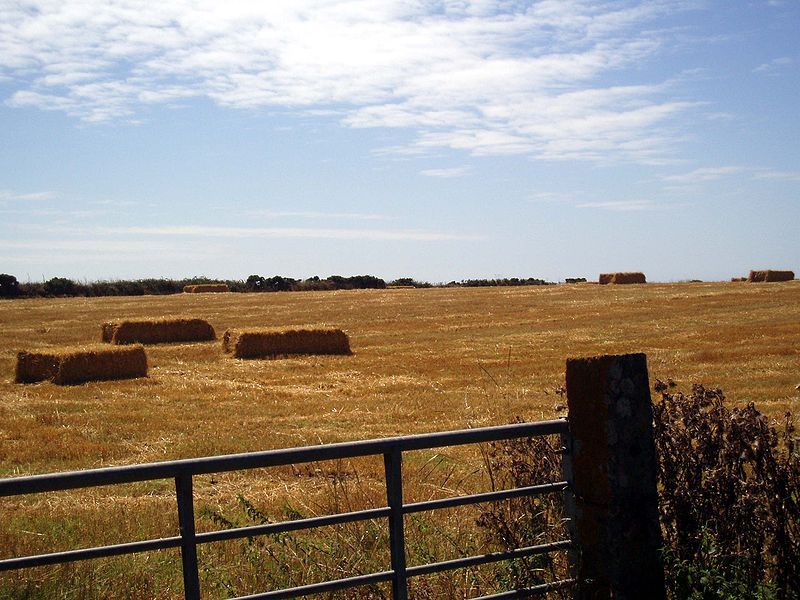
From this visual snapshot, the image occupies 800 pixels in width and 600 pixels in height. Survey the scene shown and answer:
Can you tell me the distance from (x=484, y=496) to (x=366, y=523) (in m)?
1.51

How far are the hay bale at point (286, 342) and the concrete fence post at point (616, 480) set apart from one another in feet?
61.0

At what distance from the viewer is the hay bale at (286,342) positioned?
2273 cm

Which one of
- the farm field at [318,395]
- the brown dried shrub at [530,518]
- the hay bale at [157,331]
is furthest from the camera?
the hay bale at [157,331]

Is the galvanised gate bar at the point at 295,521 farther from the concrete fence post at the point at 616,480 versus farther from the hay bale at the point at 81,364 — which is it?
the hay bale at the point at 81,364

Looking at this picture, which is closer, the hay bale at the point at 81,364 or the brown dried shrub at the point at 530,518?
the brown dried shrub at the point at 530,518

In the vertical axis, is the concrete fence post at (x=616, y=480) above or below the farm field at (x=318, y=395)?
above

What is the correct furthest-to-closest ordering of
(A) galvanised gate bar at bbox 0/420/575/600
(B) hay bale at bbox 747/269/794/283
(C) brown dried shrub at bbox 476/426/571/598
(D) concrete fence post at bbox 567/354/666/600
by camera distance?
(B) hay bale at bbox 747/269/794/283 → (C) brown dried shrub at bbox 476/426/571/598 → (D) concrete fence post at bbox 567/354/666/600 → (A) galvanised gate bar at bbox 0/420/575/600

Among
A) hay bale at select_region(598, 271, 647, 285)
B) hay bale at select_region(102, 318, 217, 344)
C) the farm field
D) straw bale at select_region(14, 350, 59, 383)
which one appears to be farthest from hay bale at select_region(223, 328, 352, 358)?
hay bale at select_region(598, 271, 647, 285)

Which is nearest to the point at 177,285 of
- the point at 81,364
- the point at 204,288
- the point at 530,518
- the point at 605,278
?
the point at 204,288

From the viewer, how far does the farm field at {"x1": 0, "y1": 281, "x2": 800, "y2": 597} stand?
7.55 meters

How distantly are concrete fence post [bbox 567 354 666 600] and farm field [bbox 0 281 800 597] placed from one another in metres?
1.28

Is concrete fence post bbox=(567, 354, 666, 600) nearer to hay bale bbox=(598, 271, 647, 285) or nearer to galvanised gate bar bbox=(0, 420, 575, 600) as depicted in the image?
galvanised gate bar bbox=(0, 420, 575, 600)

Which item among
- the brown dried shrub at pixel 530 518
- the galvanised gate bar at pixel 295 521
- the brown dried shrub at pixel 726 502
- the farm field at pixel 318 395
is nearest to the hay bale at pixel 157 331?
the farm field at pixel 318 395

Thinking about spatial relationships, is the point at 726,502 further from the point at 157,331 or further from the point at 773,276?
the point at 773,276
